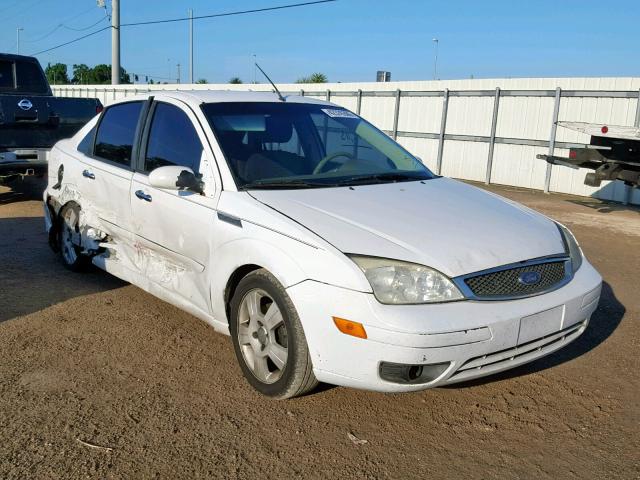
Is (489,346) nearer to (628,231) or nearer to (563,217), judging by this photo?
(628,231)

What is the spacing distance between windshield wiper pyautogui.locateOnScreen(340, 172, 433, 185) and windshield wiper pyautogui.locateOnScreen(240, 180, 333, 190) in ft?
0.68

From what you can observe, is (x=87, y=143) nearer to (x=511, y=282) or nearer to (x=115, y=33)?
(x=511, y=282)

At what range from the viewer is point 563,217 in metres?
10.7

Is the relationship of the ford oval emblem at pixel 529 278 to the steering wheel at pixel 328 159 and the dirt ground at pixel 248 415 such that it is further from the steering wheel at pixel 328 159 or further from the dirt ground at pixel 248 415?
the steering wheel at pixel 328 159

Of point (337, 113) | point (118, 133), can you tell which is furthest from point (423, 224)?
point (118, 133)

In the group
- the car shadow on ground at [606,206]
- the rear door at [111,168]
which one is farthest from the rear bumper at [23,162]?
the car shadow on ground at [606,206]

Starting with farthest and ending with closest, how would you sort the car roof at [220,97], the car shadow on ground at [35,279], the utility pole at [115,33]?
the utility pole at [115,33], the car shadow on ground at [35,279], the car roof at [220,97]

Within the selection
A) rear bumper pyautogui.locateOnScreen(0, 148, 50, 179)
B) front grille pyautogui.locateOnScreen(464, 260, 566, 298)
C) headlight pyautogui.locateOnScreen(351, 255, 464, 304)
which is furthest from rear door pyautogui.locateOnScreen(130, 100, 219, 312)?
rear bumper pyautogui.locateOnScreen(0, 148, 50, 179)

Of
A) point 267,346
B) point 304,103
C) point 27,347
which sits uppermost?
point 304,103

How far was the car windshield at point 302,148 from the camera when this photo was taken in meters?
4.02

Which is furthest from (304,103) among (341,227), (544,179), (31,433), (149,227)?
(544,179)

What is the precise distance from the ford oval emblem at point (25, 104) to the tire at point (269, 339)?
6956 millimetres

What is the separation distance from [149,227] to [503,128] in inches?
502

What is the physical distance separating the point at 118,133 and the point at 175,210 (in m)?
1.42
